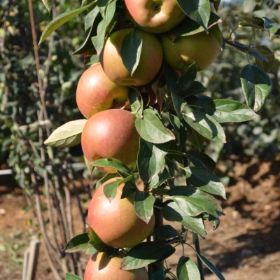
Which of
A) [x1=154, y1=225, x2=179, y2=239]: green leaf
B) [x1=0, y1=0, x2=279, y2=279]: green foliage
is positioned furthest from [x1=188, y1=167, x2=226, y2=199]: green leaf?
[x1=154, y1=225, x2=179, y2=239]: green leaf

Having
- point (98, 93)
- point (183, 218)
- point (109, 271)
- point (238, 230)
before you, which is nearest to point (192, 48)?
point (98, 93)

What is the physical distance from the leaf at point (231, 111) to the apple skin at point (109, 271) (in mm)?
299

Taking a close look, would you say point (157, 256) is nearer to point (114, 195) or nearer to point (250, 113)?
point (114, 195)

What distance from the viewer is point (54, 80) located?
3.24 meters

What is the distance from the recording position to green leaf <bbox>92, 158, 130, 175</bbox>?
1.02 metres

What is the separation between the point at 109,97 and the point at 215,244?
3357 millimetres

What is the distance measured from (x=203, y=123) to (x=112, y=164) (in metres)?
0.17

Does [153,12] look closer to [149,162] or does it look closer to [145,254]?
[149,162]

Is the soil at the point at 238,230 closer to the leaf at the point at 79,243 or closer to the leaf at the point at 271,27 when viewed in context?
the leaf at the point at 79,243

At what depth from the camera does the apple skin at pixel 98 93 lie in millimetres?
1090

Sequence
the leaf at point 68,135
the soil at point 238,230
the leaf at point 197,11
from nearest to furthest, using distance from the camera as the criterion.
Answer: the leaf at point 197,11, the leaf at point 68,135, the soil at point 238,230

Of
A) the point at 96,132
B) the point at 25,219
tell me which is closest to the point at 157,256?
the point at 96,132

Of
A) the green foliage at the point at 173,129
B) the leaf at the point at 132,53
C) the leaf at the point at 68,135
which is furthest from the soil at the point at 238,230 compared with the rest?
the leaf at the point at 132,53

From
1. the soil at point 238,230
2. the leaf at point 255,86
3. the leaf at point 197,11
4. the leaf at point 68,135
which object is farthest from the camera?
the soil at point 238,230
